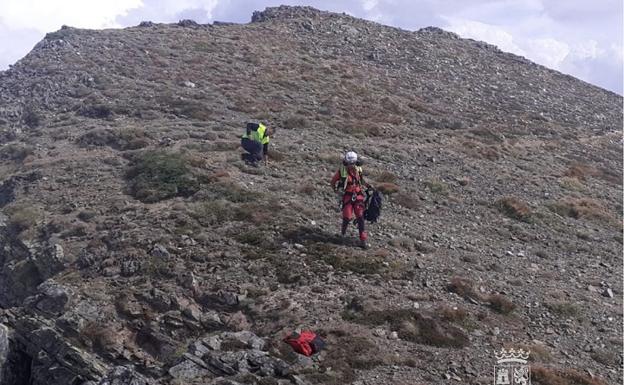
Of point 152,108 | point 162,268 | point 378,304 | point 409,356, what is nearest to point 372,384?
point 409,356

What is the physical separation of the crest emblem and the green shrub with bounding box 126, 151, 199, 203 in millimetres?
11598

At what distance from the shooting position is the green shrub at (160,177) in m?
20.4

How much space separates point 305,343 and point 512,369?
4132 millimetres

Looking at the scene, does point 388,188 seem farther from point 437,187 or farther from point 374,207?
point 374,207

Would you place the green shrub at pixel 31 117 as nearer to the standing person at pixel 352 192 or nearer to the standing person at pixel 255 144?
the standing person at pixel 255 144

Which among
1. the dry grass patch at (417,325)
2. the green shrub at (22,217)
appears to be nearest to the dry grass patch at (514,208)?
the dry grass patch at (417,325)

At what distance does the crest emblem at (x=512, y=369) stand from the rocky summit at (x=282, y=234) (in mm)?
154

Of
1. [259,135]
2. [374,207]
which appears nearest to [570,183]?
[259,135]

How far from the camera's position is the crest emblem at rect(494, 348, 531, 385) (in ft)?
39.1

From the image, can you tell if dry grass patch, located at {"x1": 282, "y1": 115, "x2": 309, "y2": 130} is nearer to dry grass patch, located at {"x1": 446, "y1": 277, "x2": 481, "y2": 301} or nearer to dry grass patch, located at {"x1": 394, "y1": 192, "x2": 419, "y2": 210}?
dry grass patch, located at {"x1": 394, "y1": 192, "x2": 419, "y2": 210}

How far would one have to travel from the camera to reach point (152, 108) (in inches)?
1287

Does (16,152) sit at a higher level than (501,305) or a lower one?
higher

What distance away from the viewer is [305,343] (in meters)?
12.0

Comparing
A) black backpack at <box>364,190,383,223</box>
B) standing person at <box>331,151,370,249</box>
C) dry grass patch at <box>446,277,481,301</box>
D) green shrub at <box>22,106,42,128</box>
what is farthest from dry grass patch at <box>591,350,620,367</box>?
green shrub at <box>22,106,42,128</box>
